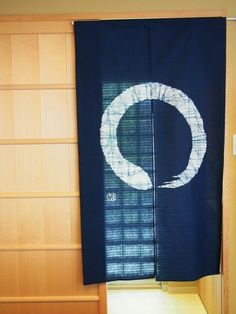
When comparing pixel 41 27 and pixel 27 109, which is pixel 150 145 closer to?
pixel 27 109

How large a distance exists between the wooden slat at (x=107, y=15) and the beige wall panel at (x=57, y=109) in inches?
21.1

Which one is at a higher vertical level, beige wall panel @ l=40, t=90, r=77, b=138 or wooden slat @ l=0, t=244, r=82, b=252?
beige wall panel @ l=40, t=90, r=77, b=138

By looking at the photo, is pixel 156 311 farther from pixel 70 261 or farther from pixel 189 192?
pixel 189 192

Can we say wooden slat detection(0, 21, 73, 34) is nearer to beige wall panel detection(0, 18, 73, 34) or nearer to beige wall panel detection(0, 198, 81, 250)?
beige wall panel detection(0, 18, 73, 34)

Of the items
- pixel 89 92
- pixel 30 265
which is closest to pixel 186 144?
pixel 89 92

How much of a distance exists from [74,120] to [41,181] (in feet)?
1.72

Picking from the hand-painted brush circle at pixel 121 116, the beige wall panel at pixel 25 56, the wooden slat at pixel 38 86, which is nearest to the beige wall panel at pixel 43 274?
the hand-painted brush circle at pixel 121 116

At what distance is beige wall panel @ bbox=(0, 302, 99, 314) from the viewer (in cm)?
231

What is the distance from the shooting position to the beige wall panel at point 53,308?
2314 millimetres

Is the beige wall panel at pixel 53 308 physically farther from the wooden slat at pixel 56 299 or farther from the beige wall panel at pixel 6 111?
the beige wall panel at pixel 6 111

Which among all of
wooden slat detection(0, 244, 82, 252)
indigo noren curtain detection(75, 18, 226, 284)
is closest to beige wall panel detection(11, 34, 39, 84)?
indigo noren curtain detection(75, 18, 226, 284)

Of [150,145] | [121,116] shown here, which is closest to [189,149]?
[150,145]

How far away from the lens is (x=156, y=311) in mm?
2924

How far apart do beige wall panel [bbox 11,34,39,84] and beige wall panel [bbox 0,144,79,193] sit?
1.80 feet
